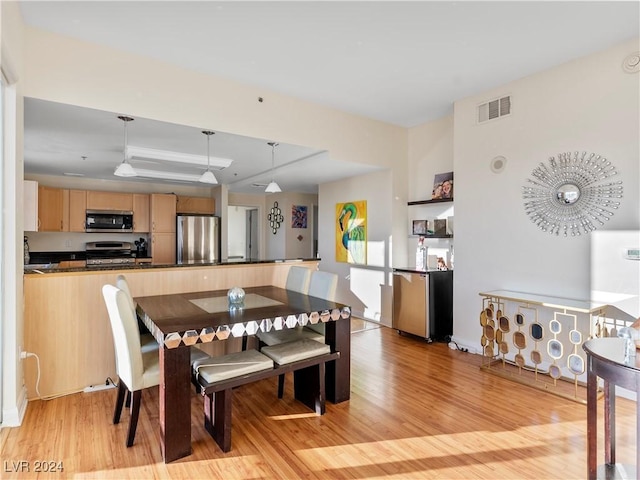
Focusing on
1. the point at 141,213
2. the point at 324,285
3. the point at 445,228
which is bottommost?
the point at 324,285

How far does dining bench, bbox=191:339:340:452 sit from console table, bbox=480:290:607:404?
1.74 metres

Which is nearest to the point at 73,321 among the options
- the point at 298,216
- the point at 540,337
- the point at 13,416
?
the point at 13,416

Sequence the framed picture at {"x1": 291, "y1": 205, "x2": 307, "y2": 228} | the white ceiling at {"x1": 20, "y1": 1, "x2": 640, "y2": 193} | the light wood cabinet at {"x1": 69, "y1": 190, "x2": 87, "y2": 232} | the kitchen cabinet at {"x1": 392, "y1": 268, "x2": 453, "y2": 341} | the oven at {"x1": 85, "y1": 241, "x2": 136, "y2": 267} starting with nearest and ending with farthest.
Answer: the white ceiling at {"x1": 20, "y1": 1, "x2": 640, "y2": 193}, the kitchen cabinet at {"x1": 392, "y1": 268, "x2": 453, "y2": 341}, the light wood cabinet at {"x1": 69, "y1": 190, "x2": 87, "y2": 232}, the oven at {"x1": 85, "y1": 241, "x2": 136, "y2": 267}, the framed picture at {"x1": 291, "y1": 205, "x2": 307, "y2": 228}

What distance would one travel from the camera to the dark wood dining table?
81.2 inches

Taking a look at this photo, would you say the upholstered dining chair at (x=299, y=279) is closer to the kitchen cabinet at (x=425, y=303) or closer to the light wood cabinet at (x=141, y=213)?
the kitchen cabinet at (x=425, y=303)

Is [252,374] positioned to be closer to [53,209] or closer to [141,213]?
[141,213]

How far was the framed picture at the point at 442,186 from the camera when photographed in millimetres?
4570

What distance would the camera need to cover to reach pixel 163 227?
6.45 meters

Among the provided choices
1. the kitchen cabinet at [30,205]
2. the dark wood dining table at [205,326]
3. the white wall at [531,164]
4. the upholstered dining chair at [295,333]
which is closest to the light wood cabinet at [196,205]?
the kitchen cabinet at [30,205]

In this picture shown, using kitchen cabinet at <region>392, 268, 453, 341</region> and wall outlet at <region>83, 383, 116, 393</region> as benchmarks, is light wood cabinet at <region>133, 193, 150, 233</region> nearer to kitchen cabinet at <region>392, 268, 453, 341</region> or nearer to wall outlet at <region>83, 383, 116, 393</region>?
wall outlet at <region>83, 383, 116, 393</region>

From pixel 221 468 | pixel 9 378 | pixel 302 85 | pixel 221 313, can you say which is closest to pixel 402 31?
pixel 302 85

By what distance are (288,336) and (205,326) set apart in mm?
985

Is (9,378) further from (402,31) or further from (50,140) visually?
(402,31)

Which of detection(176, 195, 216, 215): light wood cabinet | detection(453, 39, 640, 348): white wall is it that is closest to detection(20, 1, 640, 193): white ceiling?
detection(453, 39, 640, 348): white wall
